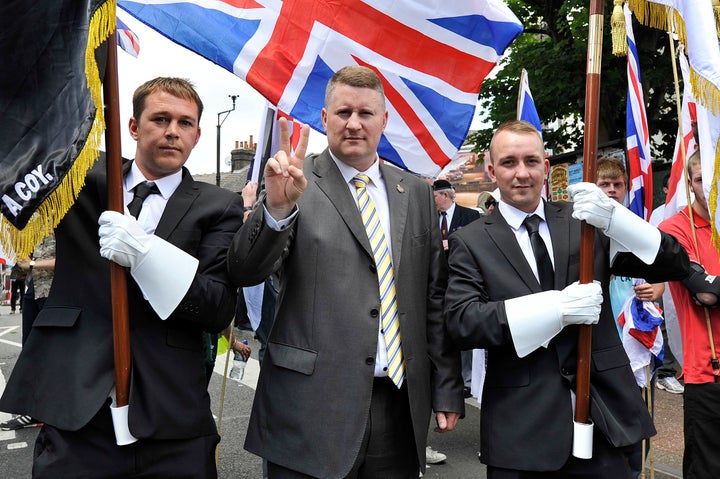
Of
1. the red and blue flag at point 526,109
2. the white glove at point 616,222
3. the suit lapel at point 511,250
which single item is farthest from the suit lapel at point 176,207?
the red and blue flag at point 526,109

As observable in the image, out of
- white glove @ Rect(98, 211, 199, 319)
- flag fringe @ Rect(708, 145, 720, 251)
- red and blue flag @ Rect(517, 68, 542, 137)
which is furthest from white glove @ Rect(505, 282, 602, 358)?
red and blue flag @ Rect(517, 68, 542, 137)

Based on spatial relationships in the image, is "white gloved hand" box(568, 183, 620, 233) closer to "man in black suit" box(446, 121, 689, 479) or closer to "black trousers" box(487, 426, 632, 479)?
"man in black suit" box(446, 121, 689, 479)

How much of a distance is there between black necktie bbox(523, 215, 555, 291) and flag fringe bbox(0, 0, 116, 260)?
165 cm

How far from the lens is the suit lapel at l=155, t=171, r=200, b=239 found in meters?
2.40

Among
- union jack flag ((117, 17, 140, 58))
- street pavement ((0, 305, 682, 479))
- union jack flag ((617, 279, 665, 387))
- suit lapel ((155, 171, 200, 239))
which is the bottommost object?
street pavement ((0, 305, 682, 479))

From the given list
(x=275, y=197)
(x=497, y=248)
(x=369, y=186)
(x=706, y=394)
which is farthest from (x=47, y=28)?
(x=706, y=394)

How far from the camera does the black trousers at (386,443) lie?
2.44m

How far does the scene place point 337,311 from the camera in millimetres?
2436

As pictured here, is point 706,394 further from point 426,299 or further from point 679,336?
point 426,299

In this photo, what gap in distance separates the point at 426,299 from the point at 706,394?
1.69 m

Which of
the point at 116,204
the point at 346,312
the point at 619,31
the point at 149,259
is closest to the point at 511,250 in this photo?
the point at 346,312

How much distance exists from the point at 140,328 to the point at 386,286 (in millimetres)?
931

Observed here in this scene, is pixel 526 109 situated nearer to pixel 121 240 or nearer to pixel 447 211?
pixel 447 211

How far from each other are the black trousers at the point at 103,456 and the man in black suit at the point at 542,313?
112cm
